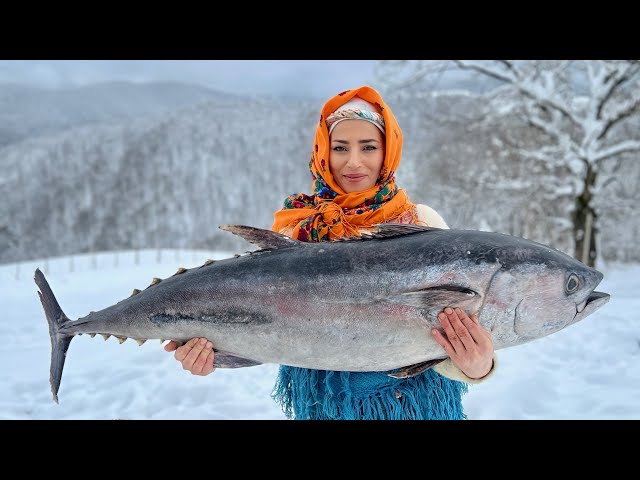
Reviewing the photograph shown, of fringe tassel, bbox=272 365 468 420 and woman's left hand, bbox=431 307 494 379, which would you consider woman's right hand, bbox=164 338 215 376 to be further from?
woman's left hand, bbox=431 307 494 379

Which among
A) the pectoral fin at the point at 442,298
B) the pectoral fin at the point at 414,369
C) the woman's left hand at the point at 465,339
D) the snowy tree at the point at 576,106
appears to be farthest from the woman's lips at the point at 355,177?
the snowy tree at the point at 576,106

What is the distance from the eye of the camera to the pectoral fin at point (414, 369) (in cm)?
171

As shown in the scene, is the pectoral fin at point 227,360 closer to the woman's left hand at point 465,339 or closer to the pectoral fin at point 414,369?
the pectoral fin at point 414,369

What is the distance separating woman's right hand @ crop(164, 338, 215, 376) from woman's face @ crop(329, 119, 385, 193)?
0.98m

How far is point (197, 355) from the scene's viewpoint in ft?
6.22

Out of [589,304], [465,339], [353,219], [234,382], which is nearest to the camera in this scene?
[465,339]

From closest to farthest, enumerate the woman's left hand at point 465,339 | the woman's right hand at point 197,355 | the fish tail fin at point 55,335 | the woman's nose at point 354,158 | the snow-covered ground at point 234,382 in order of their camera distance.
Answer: the woman's left hand at point 465,339, the woman's right hand at point 197,355, the woman's nose at point 354,158, the fish tail fin at point 55,335, the snow-covered ground at point 234,382

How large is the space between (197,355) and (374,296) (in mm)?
820

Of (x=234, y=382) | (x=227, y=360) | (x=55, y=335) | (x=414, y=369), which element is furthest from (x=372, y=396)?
(x=234, y=382)

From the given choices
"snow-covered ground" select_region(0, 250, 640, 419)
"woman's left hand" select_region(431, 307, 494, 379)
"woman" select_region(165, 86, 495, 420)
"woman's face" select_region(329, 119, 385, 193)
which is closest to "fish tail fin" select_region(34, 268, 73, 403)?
"woman" select_region(165, 86, 495, 420)

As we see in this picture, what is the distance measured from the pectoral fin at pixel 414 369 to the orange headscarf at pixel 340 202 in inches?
25.5

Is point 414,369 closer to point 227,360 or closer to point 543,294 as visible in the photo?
point 543,294

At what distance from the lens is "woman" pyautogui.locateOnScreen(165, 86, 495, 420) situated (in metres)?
A: 1.95

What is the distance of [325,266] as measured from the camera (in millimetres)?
1785
